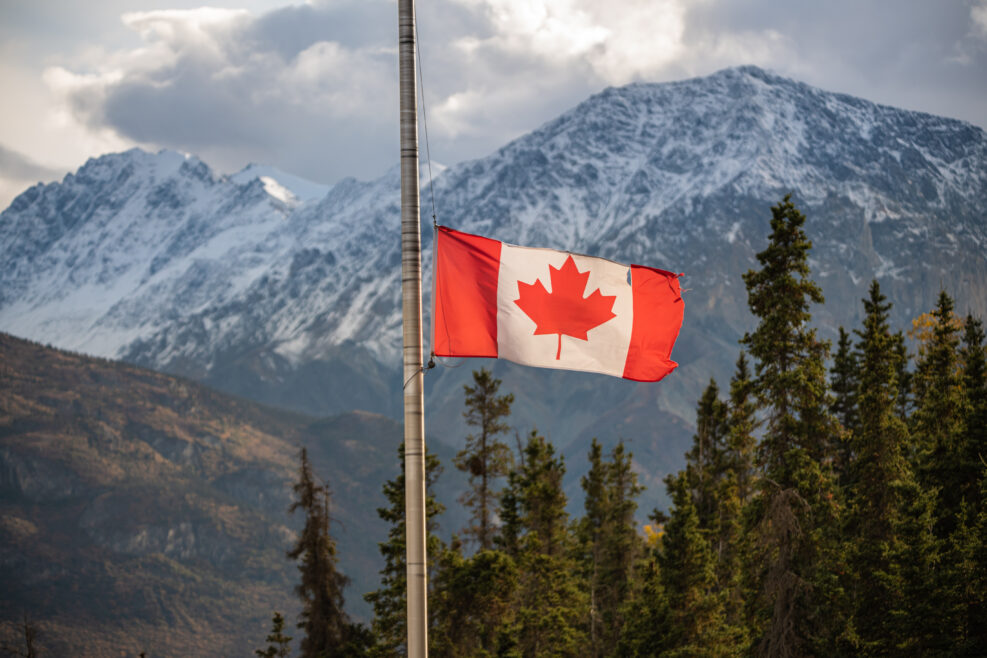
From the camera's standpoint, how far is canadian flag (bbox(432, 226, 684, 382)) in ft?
66.1

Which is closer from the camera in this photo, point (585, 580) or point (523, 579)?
point (523, 579)

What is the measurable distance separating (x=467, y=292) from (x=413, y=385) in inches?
130

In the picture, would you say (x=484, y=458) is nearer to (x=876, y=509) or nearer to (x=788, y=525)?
(x=876, y=509)

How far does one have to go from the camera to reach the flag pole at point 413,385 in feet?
56.7

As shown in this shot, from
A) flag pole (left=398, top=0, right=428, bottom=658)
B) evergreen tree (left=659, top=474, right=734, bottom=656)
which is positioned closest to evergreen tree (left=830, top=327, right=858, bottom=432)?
evergreen tree (left=659, top=474, right=734, bottom=656)

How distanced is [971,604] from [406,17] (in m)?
29.9

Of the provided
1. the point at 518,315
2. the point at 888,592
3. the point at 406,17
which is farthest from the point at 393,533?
the point at 406,17

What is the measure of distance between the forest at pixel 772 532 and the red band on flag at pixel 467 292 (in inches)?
742

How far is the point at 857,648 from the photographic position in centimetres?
4044

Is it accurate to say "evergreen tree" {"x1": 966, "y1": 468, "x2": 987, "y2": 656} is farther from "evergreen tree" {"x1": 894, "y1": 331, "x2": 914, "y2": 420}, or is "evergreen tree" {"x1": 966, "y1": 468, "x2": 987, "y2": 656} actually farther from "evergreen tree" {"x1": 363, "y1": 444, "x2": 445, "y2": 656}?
"evergreen tree" {"x1": 363, "y1": 444, "x2": 445, "y2": 656}

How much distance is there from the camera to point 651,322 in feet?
70.4

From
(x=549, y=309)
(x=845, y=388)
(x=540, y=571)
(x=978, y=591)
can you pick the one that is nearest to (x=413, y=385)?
(x=549, y=309)

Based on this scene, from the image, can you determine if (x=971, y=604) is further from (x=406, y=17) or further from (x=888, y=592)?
(x=406, y=17)

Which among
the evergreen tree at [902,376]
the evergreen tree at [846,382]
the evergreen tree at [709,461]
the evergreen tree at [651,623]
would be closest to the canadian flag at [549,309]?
the evergreen tree at [651,623]
